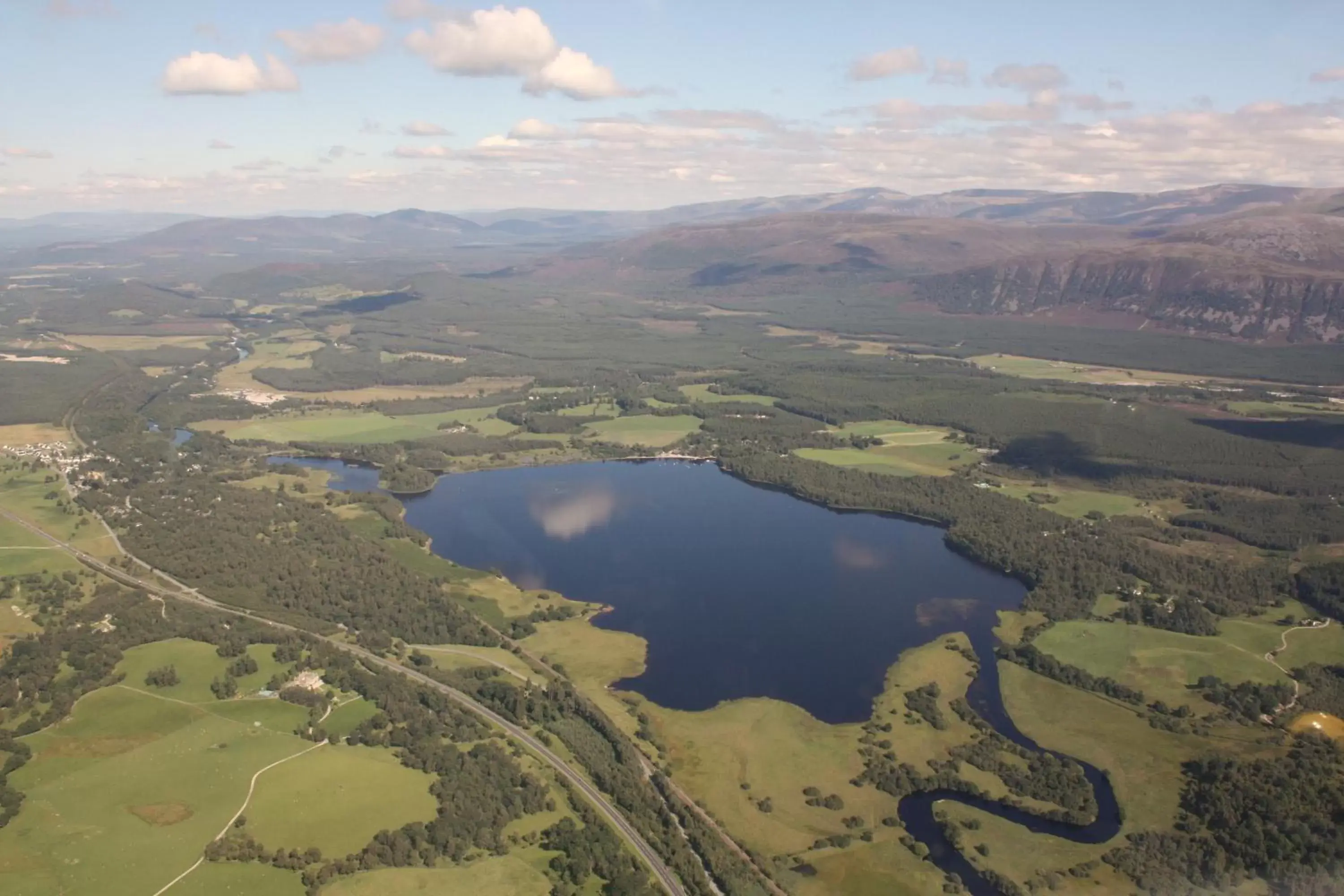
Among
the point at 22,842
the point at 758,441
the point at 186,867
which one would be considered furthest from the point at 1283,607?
the point at 22,842

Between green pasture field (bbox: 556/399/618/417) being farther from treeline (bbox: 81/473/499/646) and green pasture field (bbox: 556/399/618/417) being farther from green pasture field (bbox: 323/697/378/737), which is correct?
green pasture field (bbox: 323/697/378/737)

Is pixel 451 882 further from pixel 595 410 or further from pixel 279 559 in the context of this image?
pixel 595 410

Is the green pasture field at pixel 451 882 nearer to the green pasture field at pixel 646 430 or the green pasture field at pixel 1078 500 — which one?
the green pasture field at pixel 1078 500

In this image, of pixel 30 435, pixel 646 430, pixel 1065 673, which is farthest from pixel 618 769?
pixel 30 435

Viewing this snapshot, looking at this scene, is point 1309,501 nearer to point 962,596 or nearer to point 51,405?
point 962,596

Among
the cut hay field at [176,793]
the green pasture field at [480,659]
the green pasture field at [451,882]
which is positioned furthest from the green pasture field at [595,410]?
the green pasture field at [451,882]

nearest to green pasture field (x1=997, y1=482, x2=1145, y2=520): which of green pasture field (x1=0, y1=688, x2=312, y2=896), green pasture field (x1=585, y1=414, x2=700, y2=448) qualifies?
green pasture field (x1=585, y1=414, x2=700, y2=448)
